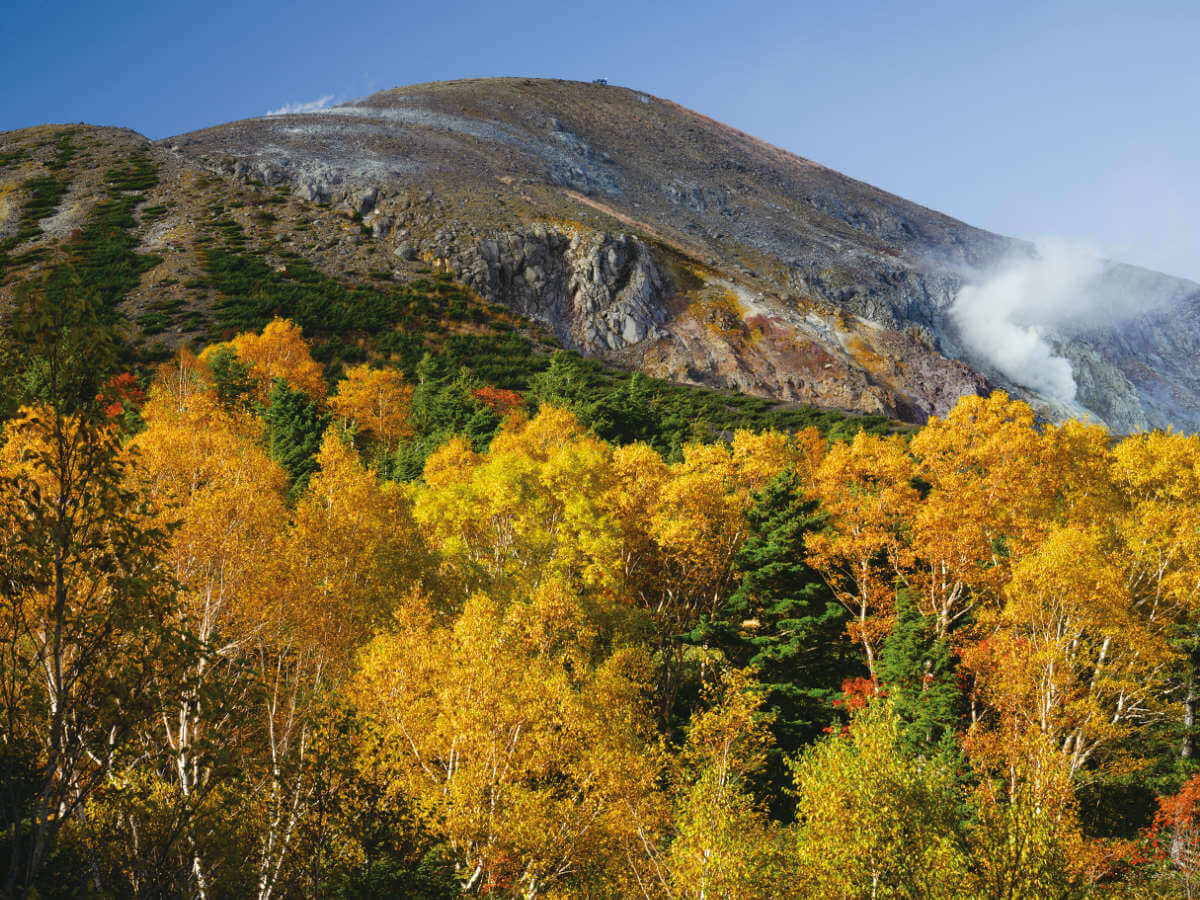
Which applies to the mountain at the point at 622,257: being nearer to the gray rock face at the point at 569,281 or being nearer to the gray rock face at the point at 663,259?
the gray rock face at the point at 569,281

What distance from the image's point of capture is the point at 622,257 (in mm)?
123625

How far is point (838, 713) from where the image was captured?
37094mm

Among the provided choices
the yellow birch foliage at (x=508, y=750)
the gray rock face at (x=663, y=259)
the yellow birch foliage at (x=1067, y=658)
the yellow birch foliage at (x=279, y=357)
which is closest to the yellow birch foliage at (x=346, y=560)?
the yellow birch foliage at (x=508, y=750)

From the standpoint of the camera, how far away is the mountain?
380ft

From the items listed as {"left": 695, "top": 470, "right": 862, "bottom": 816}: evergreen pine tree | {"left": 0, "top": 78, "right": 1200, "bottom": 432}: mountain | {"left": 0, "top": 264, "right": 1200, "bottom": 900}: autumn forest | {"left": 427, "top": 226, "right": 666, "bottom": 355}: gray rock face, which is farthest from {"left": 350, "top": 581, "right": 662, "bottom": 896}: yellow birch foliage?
{"left": 427, "top": 226, "right": 666, "bottom": 355}: gray rock face

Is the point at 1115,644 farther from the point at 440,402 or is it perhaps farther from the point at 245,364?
the point at 245,364

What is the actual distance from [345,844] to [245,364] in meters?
59.5

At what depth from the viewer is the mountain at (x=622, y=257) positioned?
116m

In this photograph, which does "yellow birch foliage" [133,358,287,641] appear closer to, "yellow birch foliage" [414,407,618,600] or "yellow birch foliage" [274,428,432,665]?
"yellow birch foliage" [274,428,432,665]

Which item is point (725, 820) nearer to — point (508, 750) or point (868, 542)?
point (508, 750)

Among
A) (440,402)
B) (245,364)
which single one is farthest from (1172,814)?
(245,364)

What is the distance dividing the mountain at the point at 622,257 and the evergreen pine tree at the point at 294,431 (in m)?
36.0

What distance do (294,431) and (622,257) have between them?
7716 cm

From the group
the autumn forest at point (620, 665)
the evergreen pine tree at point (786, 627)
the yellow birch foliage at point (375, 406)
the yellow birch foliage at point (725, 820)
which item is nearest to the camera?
the autumn forest at point (620, 665)
